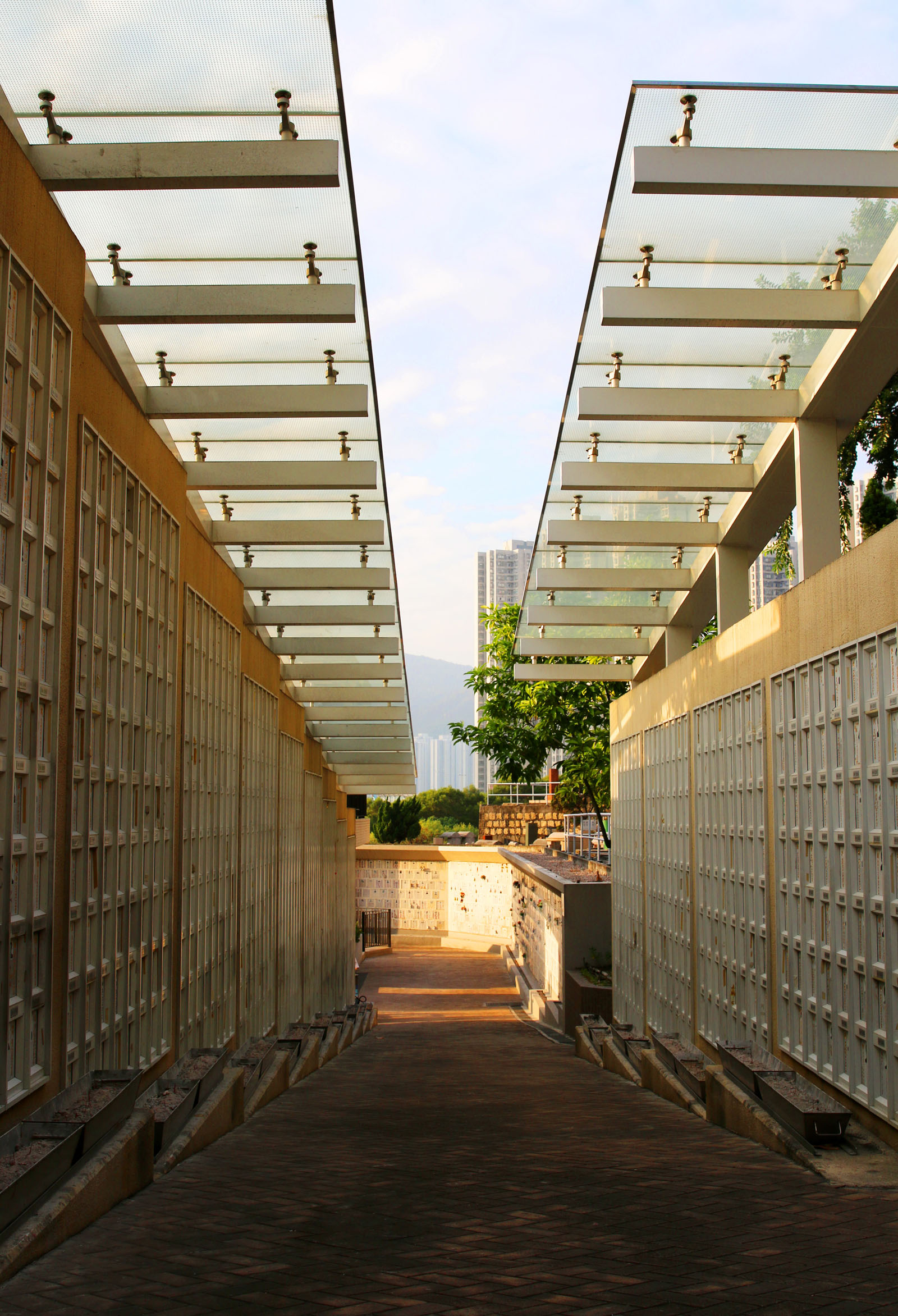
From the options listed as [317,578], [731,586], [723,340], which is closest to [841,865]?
[723,340]

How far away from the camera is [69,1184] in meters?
4.40

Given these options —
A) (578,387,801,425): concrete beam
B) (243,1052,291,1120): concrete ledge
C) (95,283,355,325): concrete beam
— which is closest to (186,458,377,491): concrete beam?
(578,387,801,425): concrete beam

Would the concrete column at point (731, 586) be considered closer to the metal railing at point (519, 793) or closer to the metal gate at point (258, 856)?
the metal gate at point (258, 856)

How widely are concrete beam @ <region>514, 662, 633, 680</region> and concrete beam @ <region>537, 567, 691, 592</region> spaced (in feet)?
11.4

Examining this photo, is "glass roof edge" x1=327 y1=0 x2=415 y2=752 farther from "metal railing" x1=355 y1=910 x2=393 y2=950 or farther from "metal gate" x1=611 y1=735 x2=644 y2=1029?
"metal railing" x1=355 y1=910 x2=393 y2=950

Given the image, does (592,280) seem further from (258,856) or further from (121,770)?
(258,856)

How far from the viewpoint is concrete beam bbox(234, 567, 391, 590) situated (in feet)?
41.9

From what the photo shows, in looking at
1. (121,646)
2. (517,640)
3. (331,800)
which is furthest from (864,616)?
(331,800)

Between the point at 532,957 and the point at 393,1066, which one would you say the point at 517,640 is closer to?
the point at 393,1066

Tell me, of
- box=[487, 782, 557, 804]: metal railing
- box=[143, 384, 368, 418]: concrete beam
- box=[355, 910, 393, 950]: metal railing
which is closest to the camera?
box=[143, 384, 368, 418]: concrete beam

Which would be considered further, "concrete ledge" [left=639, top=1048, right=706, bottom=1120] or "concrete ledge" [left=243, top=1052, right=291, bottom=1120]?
"concrete ledge" [left=243, top=1052, right=291, bottom=1120]

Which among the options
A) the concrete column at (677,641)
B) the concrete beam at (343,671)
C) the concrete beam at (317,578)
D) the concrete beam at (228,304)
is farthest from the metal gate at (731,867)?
the concrete beam at (343,671)

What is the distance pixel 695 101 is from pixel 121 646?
15.0ft

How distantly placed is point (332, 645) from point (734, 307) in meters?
8.24
